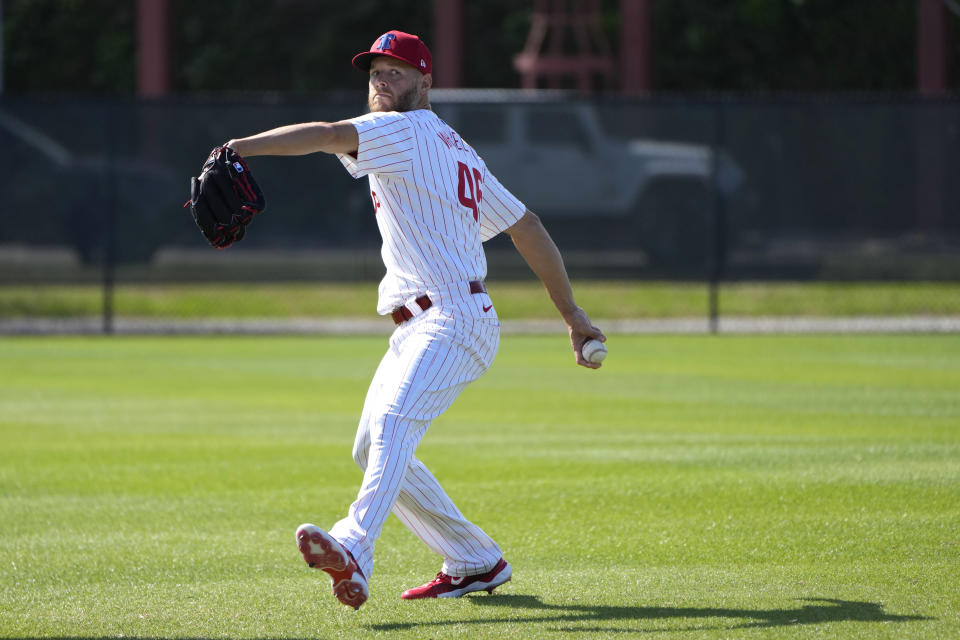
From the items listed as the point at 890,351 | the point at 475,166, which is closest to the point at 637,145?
the point at 890,351

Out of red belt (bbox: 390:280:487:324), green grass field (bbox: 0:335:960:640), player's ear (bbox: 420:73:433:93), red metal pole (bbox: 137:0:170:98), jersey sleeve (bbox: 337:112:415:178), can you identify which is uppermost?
red metal pole (bbox: 137:0:170:98)

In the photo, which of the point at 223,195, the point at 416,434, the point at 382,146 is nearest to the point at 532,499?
the point at 416,434

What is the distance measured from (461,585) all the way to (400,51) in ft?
6.42

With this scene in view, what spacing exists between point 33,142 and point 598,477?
11019mm

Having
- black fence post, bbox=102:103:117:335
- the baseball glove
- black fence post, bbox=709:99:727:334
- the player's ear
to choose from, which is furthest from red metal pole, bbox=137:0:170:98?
the baseball glove

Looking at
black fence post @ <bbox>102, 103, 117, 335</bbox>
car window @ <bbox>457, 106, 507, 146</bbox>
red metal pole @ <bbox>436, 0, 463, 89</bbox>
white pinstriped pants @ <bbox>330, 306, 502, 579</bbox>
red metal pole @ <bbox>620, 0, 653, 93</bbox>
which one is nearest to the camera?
white pinstriped pants @ <bbox>330, 306, 502, 579</bbox>

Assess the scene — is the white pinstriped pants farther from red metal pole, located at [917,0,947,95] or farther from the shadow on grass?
red metal pole, located at [917,0,947,95]

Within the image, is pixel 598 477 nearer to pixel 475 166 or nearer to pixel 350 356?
pixel 475 166

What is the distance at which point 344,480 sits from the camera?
7.75m

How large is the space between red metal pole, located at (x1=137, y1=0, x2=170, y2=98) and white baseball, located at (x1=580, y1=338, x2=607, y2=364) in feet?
66.4

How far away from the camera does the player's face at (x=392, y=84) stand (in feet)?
16.3

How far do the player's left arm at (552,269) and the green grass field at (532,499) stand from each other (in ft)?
3.14

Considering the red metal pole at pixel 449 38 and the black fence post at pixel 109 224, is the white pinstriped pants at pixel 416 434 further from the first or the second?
the red metal pole at pixel 449 38

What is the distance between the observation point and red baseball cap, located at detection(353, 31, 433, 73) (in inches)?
192
